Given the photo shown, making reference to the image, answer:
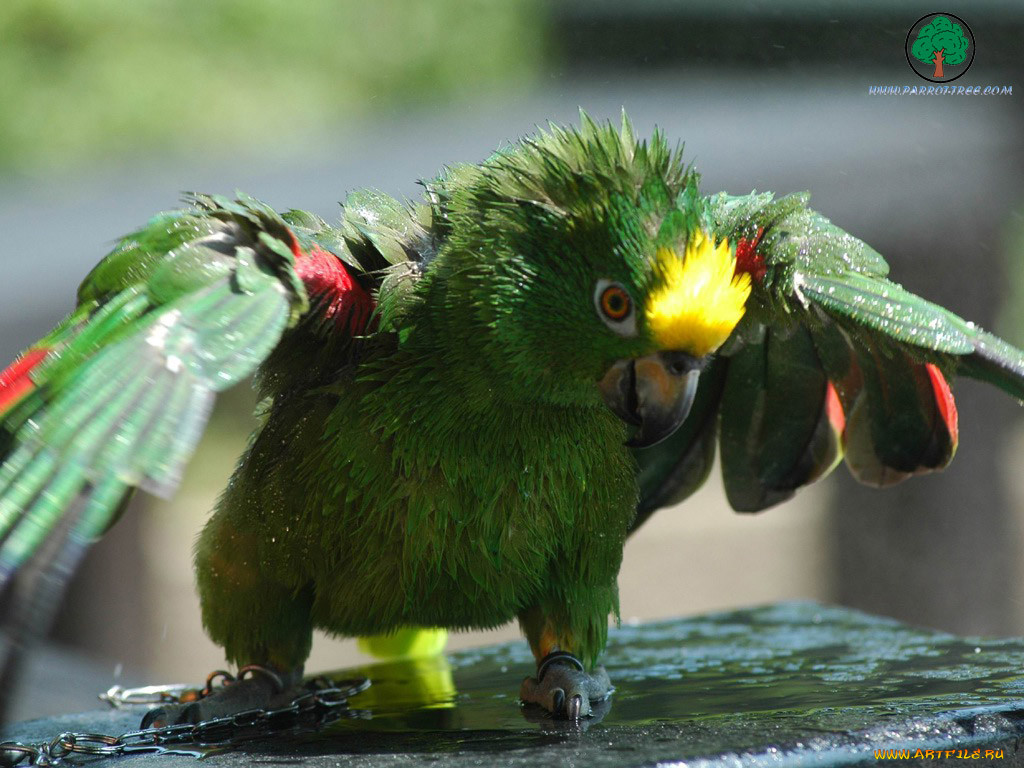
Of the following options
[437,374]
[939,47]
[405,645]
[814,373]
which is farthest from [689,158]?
[437,374]

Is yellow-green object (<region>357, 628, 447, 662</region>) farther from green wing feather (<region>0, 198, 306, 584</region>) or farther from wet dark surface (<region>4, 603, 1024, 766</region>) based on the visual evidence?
green wing feather (<region>0, 198, 306, 584</region>)

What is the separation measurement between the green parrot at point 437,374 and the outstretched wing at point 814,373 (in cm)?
1

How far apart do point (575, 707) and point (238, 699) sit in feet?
2.55

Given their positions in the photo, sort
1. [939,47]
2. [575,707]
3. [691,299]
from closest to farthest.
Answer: [691,299] < [575,707] < [939,47]

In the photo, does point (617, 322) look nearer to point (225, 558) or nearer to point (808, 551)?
point (225, 558)

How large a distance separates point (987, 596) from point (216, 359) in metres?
5.96

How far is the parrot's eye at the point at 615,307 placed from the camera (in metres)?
2.27

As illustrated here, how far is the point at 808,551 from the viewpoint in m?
10.1

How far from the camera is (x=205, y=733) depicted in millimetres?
2648

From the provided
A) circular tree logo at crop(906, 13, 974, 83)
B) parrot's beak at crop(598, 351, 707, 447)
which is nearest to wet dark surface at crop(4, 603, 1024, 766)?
parrot's beak at crop(598, 351, 707, 447)

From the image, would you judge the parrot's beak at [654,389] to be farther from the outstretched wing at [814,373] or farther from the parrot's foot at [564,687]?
the parrot's foot at [564,687]

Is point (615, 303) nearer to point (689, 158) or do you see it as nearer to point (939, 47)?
point (939, 47)

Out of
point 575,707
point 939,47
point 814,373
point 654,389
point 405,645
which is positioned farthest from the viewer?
point 939,47

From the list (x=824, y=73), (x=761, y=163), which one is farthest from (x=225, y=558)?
(x=824, y=73)
